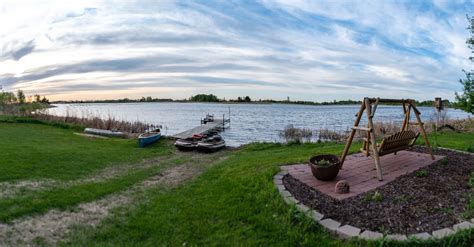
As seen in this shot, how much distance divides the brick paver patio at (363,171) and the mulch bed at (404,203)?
20 cm

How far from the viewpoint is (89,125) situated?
2495 cm

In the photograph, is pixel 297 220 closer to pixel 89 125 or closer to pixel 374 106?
pixel 374 106

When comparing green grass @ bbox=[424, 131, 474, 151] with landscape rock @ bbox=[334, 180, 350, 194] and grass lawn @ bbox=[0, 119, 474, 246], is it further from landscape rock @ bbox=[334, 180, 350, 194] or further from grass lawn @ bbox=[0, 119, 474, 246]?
landscape rock @ bbox=[334, 180, 350, 194]

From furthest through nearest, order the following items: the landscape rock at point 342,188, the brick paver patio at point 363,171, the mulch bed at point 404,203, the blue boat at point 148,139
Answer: the blue boat at point 148,139, the brick paver patio at point 363,171, the landscape rock at point 342,188, the mulch bed at point 404,203

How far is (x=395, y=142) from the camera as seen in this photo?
7156 mm

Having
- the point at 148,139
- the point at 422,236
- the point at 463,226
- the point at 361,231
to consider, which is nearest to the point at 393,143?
the point at 463,226

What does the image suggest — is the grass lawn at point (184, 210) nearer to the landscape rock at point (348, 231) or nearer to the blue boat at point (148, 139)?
the landscape rock at point (348, 231)

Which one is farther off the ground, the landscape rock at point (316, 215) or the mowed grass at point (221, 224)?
the landscape rock at point (316, 215)

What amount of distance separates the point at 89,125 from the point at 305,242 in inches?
963

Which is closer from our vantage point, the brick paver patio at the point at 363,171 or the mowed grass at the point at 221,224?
the mowed grass at the point at 221,224

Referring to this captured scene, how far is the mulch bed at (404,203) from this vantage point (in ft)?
14.2

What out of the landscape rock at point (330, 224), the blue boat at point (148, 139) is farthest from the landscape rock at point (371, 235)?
the blue boat at point (148, 139)

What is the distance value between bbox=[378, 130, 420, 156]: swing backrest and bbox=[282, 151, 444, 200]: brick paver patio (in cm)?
40

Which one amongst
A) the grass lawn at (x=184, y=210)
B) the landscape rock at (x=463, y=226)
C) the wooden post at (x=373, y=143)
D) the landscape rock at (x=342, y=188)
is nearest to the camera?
the landscape rock at (x=463, y=226)
